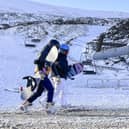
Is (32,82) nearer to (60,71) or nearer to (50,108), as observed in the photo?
(60,71)

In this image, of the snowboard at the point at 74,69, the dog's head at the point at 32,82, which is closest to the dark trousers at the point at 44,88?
the dog's head at the point at 32,82

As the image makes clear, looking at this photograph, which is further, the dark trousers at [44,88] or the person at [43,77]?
the dark trousers at [44,88]

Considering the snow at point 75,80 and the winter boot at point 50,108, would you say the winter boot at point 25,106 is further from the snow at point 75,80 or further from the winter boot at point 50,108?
the snow at point 75,80

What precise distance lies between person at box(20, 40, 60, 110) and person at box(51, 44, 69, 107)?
0.32m

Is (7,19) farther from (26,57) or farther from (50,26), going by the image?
(26,57)

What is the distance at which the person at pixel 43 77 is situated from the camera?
10383 millimetres

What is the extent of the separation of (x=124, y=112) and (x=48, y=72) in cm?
166

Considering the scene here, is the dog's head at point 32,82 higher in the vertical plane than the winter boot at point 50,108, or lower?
higher

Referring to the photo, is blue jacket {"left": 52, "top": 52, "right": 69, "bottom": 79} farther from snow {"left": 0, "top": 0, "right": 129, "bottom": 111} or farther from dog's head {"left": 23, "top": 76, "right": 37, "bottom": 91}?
snow {"left": 0, "top": 0, "right": 129, "bottom": 111}

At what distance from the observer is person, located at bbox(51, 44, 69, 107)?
10.9 m

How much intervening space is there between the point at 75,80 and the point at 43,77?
20.2 m

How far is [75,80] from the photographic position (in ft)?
101

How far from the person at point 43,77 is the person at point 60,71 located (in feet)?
1.05

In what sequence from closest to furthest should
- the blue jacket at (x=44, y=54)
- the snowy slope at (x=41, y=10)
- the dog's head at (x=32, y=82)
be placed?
the blue jacket at (x=44, y=54)
the dog's head at (x=32, y=82)
the snowy slope at (x=41, y=10)
